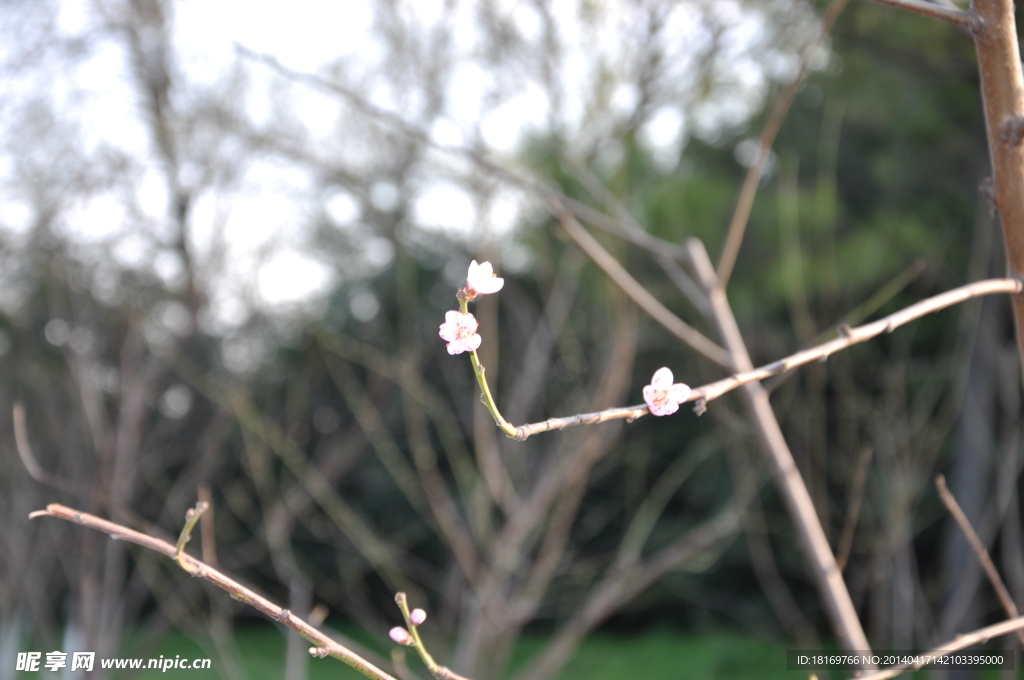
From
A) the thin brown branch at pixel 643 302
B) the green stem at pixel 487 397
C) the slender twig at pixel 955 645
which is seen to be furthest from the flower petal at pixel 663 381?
the thin brown branch at pixel 643 302

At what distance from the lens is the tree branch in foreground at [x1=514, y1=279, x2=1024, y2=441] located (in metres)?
0.49

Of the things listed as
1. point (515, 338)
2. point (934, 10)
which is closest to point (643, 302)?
point (934, 10)

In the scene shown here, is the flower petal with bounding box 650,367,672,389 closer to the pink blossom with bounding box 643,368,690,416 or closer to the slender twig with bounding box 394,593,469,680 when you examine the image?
the pink blossom with bounding box 643,368,690,416

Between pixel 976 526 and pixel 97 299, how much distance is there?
4.08 meters

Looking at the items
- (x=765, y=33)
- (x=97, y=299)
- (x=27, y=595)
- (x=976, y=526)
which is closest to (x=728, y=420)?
(x=765, y=33)

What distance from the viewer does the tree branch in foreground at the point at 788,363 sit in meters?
0.49

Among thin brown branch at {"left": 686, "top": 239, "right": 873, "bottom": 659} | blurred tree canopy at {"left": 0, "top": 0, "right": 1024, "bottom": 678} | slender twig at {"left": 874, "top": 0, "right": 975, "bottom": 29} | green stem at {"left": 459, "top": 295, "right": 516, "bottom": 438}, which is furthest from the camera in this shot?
blurred tree canopy at {"left": 0, "top": 0, "right": 1024, "bottom": 678}

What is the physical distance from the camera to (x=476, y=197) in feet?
7.18

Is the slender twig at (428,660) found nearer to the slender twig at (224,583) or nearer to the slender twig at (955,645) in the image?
the slender twig at (224,583)

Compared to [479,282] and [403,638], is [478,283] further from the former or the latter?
[403,638]

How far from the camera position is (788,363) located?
1.84 ft

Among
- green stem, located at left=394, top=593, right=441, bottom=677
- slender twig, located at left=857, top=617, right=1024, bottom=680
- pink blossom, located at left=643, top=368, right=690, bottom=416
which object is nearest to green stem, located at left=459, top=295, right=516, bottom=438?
pink blossom, located at left=643, top=368, right=690, bottom=416

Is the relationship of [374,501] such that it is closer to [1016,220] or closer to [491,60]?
[491,60]

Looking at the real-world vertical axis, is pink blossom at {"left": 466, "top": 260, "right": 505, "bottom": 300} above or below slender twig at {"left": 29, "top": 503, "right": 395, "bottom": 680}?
above
